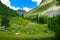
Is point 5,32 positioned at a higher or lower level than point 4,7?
lower

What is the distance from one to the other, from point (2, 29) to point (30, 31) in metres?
8.98

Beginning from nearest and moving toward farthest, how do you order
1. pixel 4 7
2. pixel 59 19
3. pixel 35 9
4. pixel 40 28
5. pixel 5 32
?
pixel 59 19 < pixel 5 32 < pixel 40 28 < pixel 4 7 < pixel 35 9

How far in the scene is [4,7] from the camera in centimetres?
12419

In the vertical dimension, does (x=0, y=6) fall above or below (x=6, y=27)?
above

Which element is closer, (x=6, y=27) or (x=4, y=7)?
(x=6, y=27)

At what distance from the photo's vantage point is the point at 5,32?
69.9 m

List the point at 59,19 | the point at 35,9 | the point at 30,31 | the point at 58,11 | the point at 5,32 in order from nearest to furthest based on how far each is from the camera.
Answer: the point at 59,19
the point at 5,32
the point at 30,31
the point at 58,11
the point at 35,9

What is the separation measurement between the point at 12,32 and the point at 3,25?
603 cm

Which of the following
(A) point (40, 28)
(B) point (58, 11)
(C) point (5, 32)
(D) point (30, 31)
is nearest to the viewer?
(C) point (5, 32)

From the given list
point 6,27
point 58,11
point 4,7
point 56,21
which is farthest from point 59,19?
point 58,11

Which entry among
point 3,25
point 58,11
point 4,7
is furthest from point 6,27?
point 58,11

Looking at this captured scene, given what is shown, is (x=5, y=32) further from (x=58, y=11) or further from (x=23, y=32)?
(x=58, y=11)

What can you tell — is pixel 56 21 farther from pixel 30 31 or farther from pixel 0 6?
pixel 0 6

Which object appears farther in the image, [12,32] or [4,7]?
[4,7]
